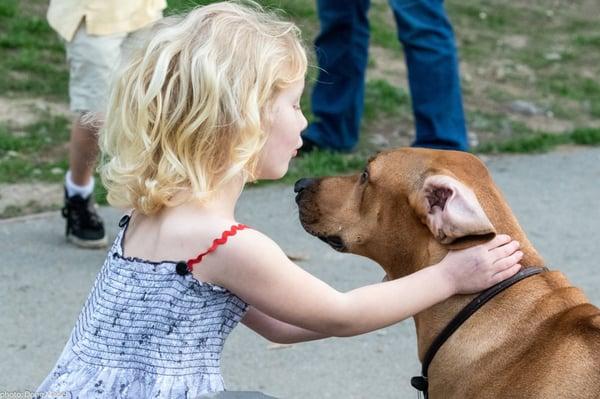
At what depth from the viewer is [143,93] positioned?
2.95 meters

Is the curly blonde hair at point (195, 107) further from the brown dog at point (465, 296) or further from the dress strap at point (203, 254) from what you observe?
the brown dog at point (465, 296)

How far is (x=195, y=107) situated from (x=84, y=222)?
2.44 meters

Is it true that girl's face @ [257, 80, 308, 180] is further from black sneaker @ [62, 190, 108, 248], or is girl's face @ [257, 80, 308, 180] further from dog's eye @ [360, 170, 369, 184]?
black sneaker @ [62, 190, 108, 248]

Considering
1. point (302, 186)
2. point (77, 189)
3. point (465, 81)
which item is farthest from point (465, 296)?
point (465, 81)

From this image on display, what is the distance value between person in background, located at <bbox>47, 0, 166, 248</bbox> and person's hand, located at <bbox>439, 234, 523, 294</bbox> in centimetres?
238

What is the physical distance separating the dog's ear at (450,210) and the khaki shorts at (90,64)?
2326 millimetres

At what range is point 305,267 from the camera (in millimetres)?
5297

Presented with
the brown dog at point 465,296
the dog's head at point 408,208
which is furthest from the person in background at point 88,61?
the brown dog at point 465,296

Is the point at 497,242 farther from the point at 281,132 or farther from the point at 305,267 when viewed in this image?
the point at 305,267

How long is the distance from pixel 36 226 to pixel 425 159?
279cm

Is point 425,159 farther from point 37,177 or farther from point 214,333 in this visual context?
point 37,177

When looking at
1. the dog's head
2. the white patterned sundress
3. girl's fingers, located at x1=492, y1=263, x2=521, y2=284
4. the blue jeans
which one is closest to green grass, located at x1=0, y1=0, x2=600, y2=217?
the blue jeans

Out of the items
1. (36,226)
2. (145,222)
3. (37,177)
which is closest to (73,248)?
(36,226)

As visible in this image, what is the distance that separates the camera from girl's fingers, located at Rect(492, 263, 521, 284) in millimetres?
3057
